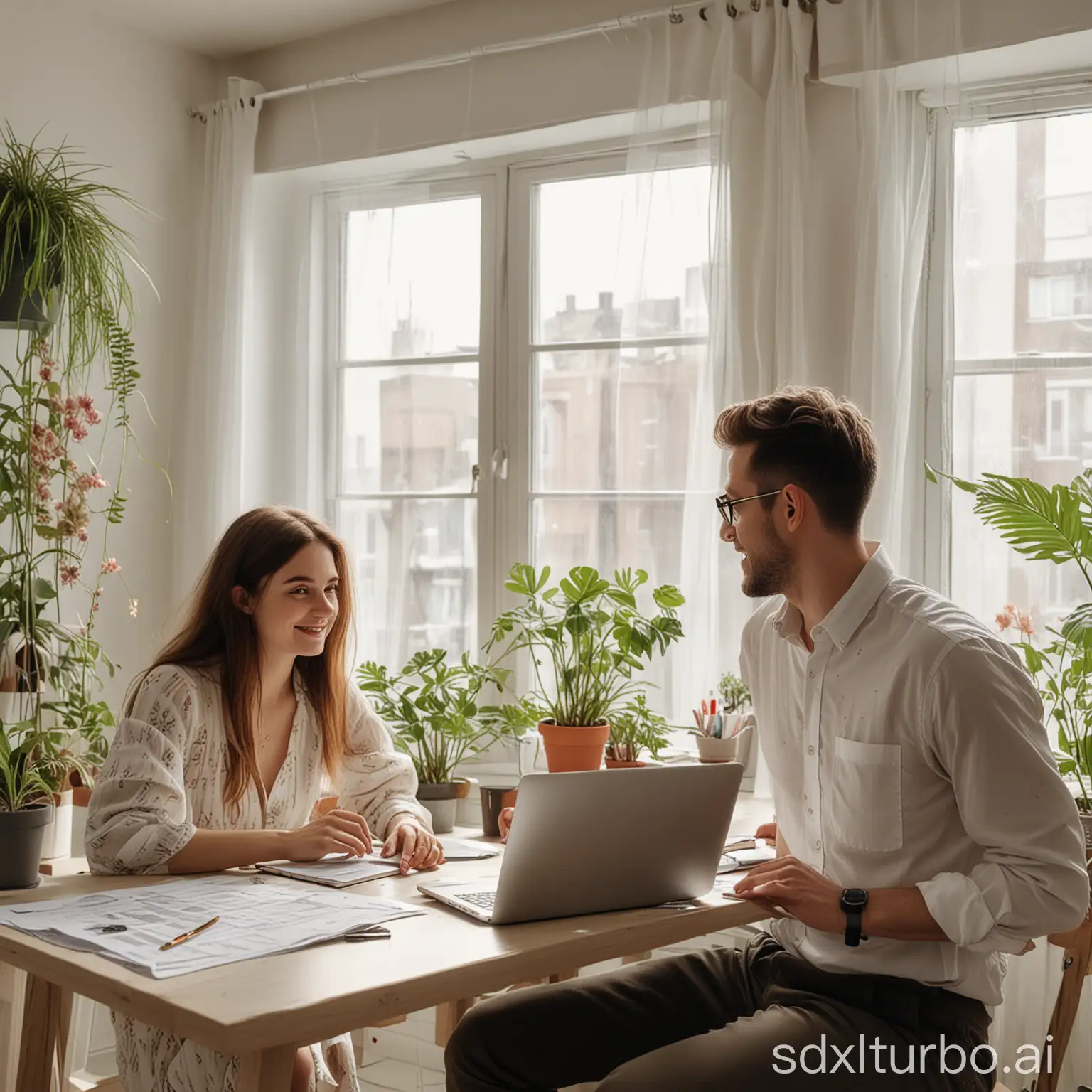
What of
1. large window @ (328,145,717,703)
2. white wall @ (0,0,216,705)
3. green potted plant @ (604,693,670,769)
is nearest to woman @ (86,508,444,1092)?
green potted plant @ (604,693,670,769)

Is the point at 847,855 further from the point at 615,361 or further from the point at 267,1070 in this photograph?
the point at 615,361

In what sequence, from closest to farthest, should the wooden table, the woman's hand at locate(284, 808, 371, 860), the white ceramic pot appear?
the wooden table, the woman's hand at locate(284, 808, 371, 860), the white ceramic pot

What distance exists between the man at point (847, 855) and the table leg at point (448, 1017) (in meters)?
0.93

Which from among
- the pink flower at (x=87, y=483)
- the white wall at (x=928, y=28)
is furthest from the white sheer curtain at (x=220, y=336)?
the white wall at (x=928, y=28)

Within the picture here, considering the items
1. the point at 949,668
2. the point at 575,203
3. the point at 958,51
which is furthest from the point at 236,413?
the point at 949,668

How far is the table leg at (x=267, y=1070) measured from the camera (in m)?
1.41

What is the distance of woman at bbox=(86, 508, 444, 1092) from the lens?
77.8 inches

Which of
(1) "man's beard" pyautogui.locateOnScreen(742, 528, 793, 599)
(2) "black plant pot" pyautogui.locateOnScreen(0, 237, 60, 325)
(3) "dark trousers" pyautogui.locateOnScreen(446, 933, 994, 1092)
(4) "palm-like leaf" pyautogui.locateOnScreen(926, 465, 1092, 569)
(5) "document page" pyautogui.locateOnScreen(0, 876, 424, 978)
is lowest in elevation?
(3) "dark trousers" pyautogui.locateOnScreen(446, 933, 994, 1092)

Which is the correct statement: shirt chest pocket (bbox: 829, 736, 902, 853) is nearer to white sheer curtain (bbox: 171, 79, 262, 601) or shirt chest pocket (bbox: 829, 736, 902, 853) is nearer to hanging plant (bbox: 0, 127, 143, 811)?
hanging plant (bbox: 0, 127, 143, 811)

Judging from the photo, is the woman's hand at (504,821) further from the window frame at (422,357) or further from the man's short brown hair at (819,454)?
the window frame at (422,357)

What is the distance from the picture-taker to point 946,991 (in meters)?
1.69

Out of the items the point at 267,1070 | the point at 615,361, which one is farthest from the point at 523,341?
the point at 267,1070

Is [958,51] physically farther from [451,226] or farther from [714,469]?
[451,226]

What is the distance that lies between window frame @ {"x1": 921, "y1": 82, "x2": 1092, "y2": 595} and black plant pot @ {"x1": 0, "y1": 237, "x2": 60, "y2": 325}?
192 centimetres
